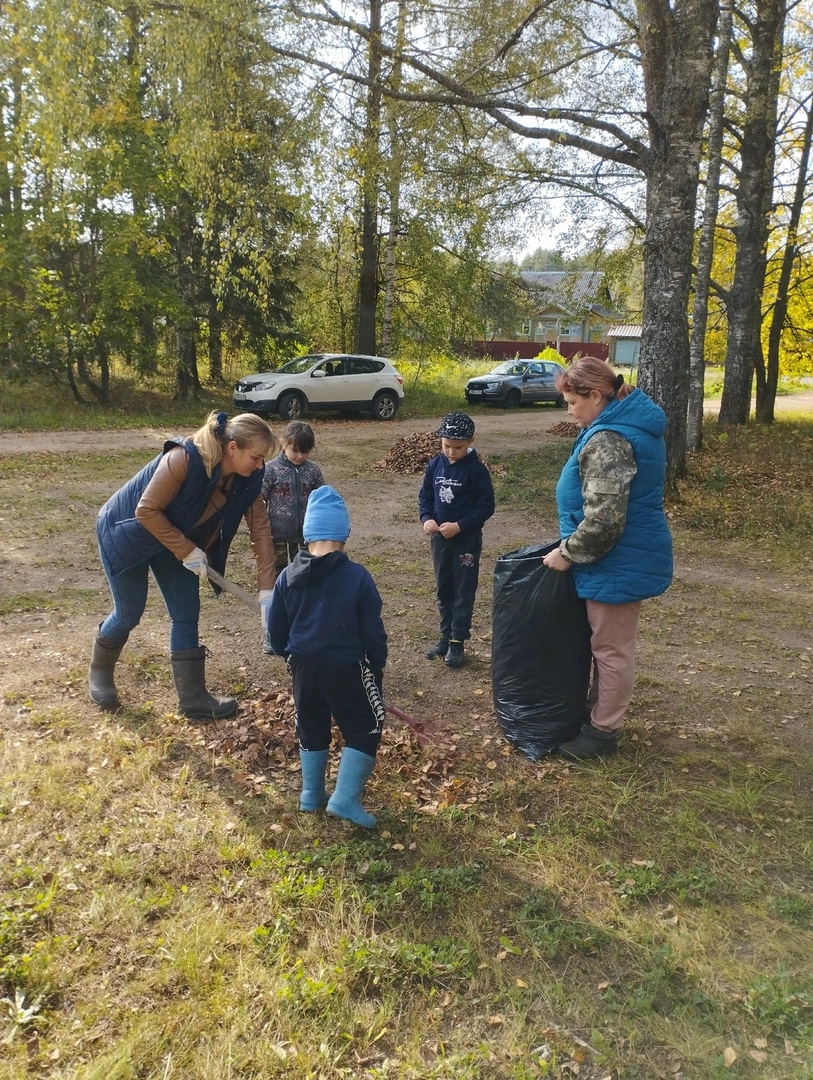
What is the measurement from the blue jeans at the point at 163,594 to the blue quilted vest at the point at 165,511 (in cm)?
8

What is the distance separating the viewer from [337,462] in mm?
13281

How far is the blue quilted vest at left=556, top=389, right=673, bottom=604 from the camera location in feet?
11.5

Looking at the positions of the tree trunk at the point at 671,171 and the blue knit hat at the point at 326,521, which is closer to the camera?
the blue knit hat at the point at 326,521

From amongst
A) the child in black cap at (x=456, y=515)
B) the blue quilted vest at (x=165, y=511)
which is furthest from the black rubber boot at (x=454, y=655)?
the blue quilted vest at (x=165, y=511)

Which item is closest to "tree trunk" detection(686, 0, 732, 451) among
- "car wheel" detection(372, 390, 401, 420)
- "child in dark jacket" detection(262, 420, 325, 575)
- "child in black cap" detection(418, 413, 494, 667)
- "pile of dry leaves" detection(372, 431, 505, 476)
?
"pile of dry leaves" detection(372, 431, 505, 476)

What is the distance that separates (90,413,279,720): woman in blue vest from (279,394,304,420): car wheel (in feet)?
47.2

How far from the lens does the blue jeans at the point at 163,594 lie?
13.1 feet

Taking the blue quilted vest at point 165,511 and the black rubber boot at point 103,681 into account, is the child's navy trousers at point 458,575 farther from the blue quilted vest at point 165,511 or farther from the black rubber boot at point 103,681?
the black rubber boot at point 103,681

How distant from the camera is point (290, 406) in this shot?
18.3 metres

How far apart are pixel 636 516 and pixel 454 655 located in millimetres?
1927

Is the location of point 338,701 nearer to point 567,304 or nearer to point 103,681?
point 103,681

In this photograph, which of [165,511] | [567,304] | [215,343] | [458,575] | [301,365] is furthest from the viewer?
[215,343]

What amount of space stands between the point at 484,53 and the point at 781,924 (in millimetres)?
10589


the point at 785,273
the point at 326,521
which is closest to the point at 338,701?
the point at 326,521
